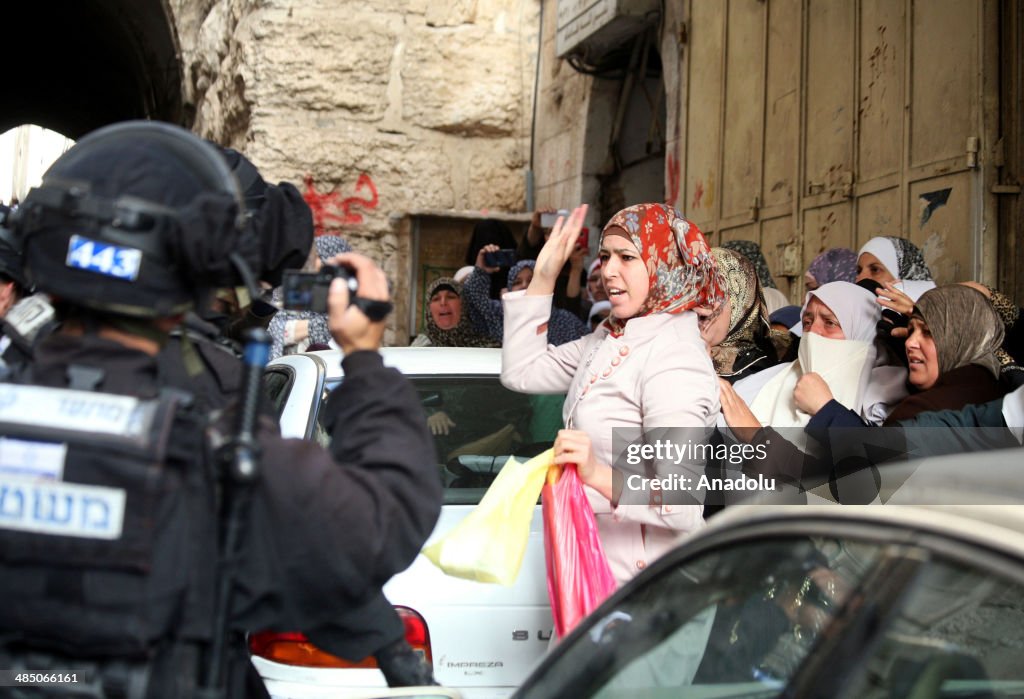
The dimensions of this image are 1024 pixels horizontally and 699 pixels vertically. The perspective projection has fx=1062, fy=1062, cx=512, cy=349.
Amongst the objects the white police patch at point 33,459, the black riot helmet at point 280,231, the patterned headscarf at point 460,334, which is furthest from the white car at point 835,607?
the patterned headscarf at point 460,334

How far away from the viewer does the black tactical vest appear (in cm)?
129

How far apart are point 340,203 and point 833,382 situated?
7.83m

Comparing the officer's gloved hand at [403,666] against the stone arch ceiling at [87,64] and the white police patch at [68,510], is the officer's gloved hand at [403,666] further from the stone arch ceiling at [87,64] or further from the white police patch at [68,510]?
the stone arch ceiling at [87,64]

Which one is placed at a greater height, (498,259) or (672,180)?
(672,180)

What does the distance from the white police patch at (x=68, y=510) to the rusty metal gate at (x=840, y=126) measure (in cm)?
453

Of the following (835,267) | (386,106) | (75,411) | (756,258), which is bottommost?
(75,411)

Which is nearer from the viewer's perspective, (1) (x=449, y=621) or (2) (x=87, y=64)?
(1) (x=449, y=621)

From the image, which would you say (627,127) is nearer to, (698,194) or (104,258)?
(698,194)

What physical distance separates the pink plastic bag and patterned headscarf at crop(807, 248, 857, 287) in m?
2.78

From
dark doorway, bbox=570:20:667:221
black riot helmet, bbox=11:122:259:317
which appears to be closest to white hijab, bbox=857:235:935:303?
black riot helmet, bbox=11:122:259:317

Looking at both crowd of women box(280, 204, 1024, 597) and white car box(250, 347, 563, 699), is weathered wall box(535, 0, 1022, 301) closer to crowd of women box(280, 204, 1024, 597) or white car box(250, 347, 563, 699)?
crowd of women box(280, 204, 1024, 597)

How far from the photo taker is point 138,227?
54.4 inches

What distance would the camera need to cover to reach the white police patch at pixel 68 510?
129 cm

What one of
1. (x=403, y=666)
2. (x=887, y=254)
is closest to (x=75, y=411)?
(x=403, y=666)
